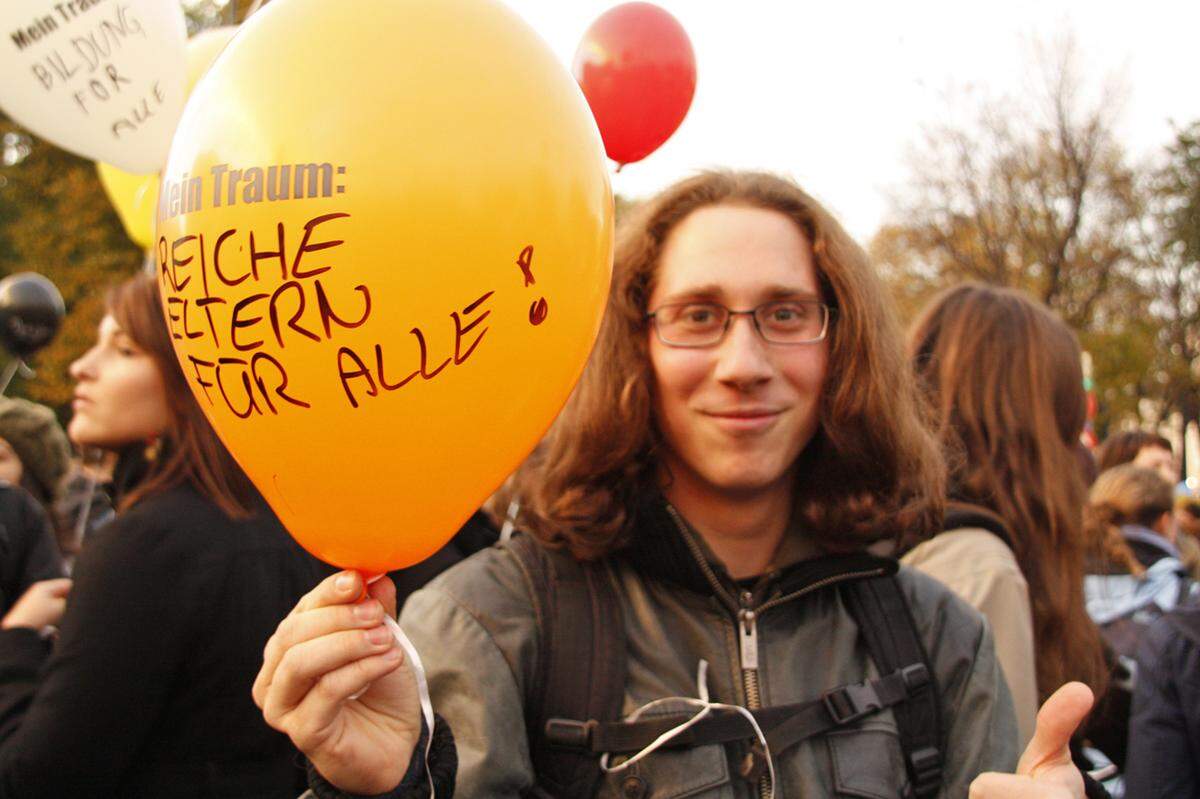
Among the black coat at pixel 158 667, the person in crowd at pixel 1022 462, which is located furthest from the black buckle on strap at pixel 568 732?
the person in crowd at pixel 1022 462

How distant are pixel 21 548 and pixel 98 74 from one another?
180 cm

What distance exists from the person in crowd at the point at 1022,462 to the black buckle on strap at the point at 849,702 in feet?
2.77

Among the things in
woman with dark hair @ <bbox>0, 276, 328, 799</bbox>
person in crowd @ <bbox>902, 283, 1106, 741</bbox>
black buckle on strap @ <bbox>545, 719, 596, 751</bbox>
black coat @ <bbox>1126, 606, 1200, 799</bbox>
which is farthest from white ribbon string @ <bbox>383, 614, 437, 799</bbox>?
black coat @ <bbox>1126, 606, 1200, 799</bbox>

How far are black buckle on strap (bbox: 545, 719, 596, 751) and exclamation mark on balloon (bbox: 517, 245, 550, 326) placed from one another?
0.66 meters

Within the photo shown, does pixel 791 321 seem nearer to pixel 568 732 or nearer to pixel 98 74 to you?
pixel 568 732

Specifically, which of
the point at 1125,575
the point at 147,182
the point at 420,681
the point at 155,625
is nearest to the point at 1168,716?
the point at 420,681

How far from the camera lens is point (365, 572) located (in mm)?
1304

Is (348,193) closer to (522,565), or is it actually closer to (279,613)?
(522,565)

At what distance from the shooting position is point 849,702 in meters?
1.63

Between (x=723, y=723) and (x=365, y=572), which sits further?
(x=723, y=723)

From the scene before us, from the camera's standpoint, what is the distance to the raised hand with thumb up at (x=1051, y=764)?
1228mm

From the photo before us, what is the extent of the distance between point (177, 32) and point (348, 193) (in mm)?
1882

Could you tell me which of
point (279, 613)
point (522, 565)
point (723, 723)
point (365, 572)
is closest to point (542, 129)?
point (365, 572)

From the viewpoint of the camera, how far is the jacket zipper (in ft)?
5.49
